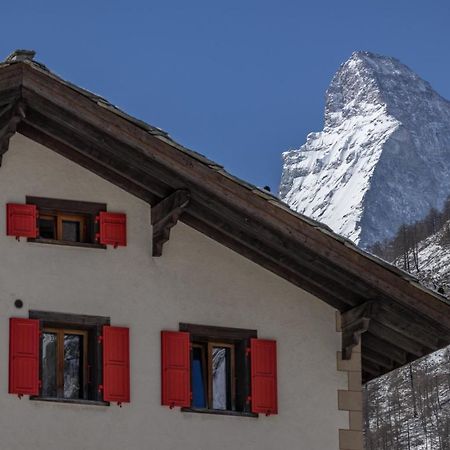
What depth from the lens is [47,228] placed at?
23.1 metres

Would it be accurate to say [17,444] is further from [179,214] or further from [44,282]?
[179,214]

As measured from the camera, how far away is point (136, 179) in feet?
76.0

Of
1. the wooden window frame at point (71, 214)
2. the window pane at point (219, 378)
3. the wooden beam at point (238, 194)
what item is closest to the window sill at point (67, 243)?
the wooden window frame at point (71, 214)

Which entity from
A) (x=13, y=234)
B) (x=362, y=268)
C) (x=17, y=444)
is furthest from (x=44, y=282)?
(x=362, y=268)

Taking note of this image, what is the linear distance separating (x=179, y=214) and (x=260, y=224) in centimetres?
106

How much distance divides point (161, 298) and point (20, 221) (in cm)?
204

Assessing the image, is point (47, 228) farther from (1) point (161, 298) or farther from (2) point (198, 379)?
(2) point (198, 379)

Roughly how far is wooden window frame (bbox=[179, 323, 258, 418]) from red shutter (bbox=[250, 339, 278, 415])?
0.28 feet

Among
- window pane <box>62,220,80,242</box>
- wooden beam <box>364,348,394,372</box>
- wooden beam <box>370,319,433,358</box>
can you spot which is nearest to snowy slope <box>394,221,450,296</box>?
wooden beam <box>364,348,394,372</box>

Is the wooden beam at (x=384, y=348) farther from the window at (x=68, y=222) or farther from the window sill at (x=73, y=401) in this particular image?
the window sill at (x=73, y=401)

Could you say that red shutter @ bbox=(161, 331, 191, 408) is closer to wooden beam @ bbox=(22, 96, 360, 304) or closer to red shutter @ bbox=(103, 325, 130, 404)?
red shutter @ bbox=(103, 325, 130, 404)

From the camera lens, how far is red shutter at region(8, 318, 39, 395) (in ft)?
71.4

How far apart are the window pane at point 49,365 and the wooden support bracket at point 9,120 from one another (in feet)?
7.92

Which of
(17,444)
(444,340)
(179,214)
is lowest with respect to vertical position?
(17,444)
